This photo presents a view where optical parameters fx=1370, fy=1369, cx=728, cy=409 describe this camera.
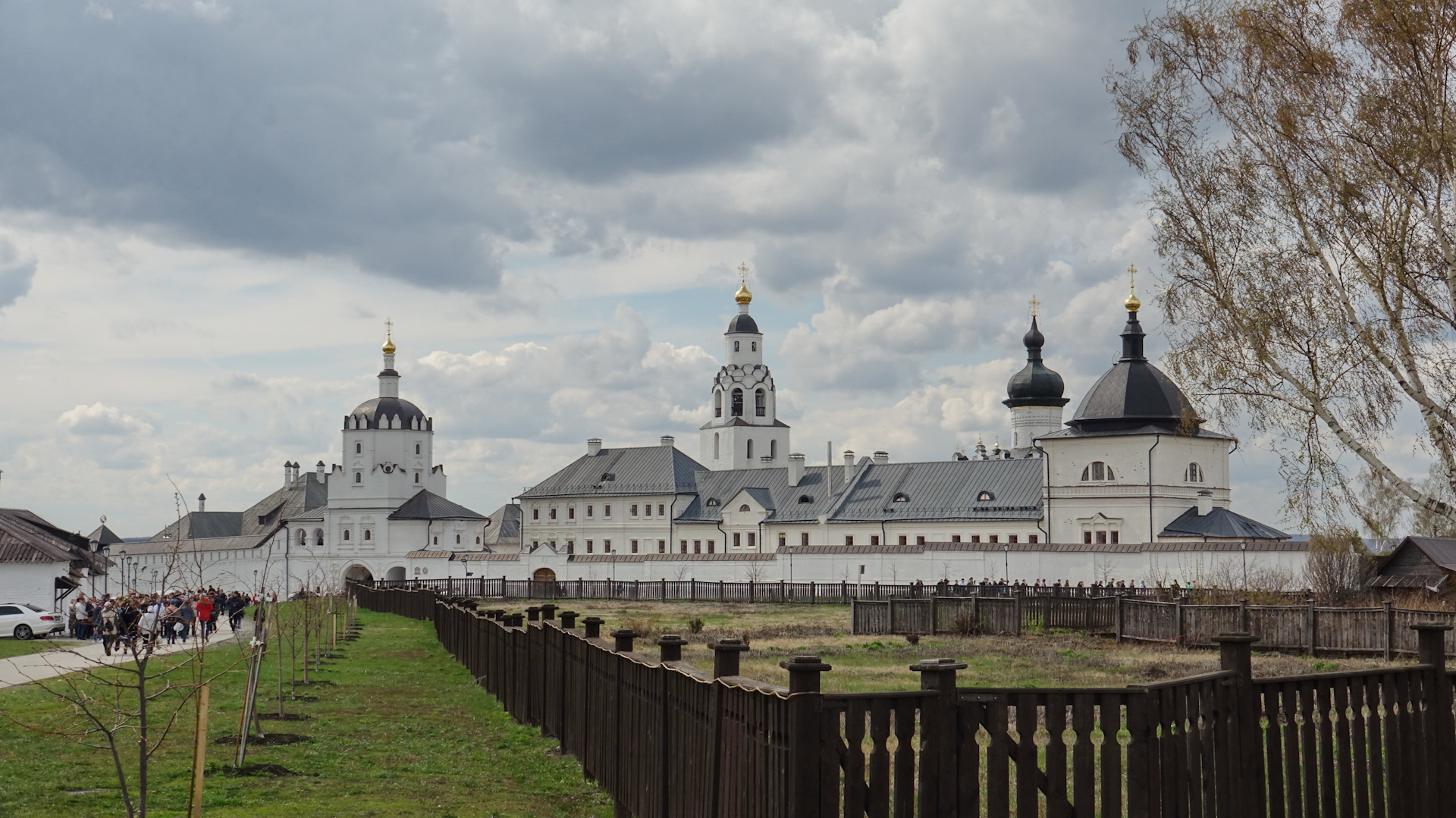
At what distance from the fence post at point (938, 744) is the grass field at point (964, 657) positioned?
707cm

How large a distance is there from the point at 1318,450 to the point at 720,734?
652 inches

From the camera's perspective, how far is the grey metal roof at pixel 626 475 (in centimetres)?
8875

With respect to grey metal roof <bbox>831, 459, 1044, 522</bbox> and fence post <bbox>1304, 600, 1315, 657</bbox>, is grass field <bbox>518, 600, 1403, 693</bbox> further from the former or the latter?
grey metal roof <bbox>831, 459, 1044, 522</bbox>

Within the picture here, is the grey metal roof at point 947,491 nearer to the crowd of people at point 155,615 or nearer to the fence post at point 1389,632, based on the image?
the crowd of people at point 155,615

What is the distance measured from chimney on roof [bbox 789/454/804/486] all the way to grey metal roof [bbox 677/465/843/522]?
0.24 m

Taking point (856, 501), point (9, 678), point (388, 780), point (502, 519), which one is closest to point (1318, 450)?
point (388, 780)

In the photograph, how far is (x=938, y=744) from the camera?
529 centimetres

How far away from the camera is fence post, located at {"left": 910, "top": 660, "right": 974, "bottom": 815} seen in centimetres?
526

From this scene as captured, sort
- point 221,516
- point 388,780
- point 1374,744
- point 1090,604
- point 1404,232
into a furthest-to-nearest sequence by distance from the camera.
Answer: point 221,516 < point 1090,604 < point 1404,232 < point 388,780 < point 1374,744

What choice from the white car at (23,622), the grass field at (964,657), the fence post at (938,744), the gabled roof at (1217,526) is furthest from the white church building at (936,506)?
the fence post at (938,744)

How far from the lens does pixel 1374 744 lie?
24.1 ft

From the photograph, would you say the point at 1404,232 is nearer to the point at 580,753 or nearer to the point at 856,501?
the point at 580,753

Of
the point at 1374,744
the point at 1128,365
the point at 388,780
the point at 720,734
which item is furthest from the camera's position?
the point at 1128,365

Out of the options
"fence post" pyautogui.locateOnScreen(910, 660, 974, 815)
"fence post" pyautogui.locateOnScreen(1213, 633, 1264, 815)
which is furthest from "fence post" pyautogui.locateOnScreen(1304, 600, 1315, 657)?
"fence post" pyautogui.locateOnScreen(910, 660, 974, 815)
